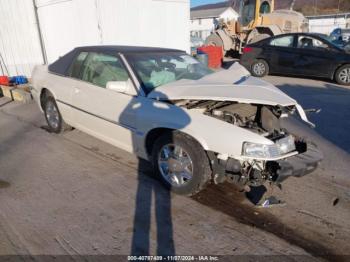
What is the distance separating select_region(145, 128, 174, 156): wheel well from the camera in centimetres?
350

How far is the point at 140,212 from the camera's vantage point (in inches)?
124

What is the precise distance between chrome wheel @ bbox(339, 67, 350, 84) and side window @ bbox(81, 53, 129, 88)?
8.13 m

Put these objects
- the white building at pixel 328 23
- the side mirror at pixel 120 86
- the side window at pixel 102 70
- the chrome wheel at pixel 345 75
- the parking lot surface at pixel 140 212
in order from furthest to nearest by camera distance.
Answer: the white building at pixel 328 23 → the chrome wheel at pixel 345 75 → the side window at pixel 102 70 → the side mirror at pixel 120 86 → the parking lot surface at pixel 140 212

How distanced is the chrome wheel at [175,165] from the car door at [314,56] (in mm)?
8266

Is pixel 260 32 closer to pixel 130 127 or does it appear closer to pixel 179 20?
pixel 179 20

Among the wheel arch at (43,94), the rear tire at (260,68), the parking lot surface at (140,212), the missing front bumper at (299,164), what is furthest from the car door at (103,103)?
the rear tire at (260,68)

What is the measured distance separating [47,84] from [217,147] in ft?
11.4

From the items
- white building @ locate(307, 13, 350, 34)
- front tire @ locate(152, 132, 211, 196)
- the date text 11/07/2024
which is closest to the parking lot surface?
the date text 11/07/2024

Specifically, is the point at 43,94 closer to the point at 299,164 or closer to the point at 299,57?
the point at 299,164

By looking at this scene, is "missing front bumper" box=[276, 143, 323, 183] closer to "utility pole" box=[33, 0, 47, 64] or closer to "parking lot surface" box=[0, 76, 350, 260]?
"parking lot surface" box=[0, 76, 350, 260]

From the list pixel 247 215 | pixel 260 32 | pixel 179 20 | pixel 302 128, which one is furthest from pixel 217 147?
pixel 260 32

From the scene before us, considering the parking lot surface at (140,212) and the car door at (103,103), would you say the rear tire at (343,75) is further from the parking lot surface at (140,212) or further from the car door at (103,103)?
the car door at (103,103)

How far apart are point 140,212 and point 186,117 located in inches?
43.2

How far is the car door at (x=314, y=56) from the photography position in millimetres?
9687
